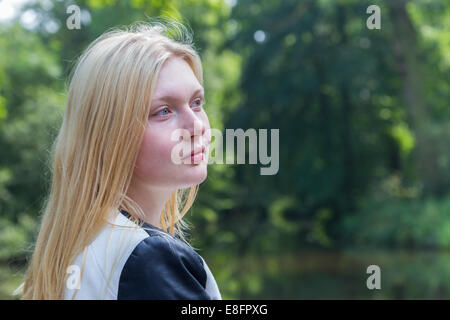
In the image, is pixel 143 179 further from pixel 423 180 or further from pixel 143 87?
pixel 423 180

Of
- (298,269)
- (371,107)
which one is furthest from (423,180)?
(298,269)

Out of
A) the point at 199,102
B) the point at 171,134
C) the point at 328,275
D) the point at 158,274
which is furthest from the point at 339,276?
the point at 158,274

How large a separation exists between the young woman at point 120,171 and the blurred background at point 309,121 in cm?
1545

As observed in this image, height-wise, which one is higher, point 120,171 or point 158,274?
point 120,171

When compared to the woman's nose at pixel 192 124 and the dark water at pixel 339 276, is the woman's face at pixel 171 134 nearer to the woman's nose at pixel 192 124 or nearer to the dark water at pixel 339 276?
the woman's nose at pixel 192 124

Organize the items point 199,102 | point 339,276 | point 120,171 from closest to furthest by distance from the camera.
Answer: point 120,171, point 199,102, point 339,276

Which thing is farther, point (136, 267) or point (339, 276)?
point (339, 276)

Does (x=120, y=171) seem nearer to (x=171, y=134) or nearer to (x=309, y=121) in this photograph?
(x=171, y=134)

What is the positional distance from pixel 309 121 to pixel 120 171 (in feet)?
76.5

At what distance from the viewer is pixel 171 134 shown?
3.92 ft

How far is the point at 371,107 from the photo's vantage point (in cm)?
2403

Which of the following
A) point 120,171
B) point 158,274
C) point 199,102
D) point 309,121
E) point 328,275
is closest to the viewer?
point 158,274
